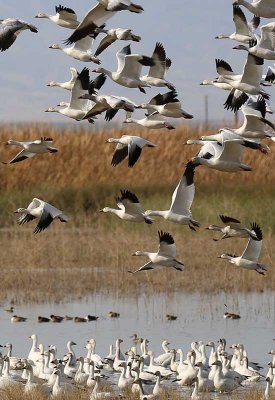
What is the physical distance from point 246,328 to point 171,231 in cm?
444

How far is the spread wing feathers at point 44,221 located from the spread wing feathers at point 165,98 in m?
1.29

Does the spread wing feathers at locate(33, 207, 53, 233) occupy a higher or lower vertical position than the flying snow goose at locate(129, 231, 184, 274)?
higher

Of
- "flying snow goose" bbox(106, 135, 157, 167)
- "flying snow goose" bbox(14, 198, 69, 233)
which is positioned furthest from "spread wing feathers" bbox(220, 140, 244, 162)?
"flying snow goose" bbox(14, 198, 69, 233)

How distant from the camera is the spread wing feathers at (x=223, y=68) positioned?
11633 millimetres

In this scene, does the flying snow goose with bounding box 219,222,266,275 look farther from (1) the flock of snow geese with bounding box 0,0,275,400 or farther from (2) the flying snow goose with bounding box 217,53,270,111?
(2) the flying snow goose with bounding box 217,53,270,111

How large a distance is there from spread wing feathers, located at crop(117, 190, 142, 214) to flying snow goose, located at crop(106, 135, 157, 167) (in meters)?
0.27

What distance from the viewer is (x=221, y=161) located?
11.2m

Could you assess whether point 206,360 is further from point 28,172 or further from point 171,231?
point 28,172

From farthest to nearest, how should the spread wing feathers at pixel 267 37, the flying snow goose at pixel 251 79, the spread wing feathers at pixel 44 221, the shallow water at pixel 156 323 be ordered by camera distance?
the shallow water at pixel 156 323 < the spread wing feathers at pixel 44 221 < the flying snow goose at pixel 251 79 < the spread wing feathers at pixel 267 37

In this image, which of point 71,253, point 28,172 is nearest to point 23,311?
point 71,253

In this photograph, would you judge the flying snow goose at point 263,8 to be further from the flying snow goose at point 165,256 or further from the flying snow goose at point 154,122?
the flying snow goose at point 165,256

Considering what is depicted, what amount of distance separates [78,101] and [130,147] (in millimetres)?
633

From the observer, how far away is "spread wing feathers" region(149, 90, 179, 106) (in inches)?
450

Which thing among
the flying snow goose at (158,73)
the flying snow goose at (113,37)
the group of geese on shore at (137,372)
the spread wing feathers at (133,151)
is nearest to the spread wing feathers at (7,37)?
the flying snow goose at (113,37)
